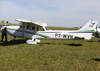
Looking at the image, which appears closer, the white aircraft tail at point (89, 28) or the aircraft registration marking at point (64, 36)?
the white aircraft tail at point (89, 28)

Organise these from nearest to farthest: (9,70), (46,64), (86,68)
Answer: (9,70) → (86,68) → (46,64)

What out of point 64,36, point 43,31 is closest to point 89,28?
point 64,36

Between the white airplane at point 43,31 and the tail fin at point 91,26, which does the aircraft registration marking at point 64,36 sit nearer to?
the white airplane at point 43,31

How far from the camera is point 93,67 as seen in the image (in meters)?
5.23

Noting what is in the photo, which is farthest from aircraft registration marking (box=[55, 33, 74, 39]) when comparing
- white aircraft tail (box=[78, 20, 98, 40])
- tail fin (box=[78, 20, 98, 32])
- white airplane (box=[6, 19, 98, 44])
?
tail fin (box=[78, 20, 98, 32])

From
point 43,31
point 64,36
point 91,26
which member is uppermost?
point 91,26

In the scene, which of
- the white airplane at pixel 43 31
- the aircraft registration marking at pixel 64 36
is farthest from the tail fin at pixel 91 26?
the aircraft registration marking at pixel 64 36

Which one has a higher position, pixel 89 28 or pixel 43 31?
pixel 89 28

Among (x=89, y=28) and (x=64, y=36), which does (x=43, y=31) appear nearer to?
(x=64, y=36)

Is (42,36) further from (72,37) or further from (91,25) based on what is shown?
(91,25)

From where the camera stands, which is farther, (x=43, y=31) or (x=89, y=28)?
(x=43, y=31)

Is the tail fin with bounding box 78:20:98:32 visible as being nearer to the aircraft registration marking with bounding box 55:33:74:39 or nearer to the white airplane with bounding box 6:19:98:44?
the white airplane with bounding box 6:19:98:44

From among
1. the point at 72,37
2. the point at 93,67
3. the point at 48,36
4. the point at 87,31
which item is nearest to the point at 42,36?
the point at 48,36

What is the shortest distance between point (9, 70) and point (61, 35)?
7.11 meters
